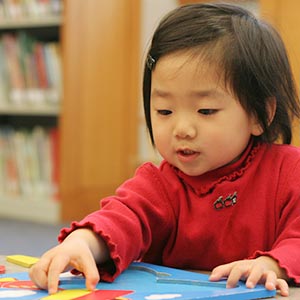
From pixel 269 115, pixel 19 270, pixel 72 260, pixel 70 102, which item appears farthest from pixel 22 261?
pixel 70 102

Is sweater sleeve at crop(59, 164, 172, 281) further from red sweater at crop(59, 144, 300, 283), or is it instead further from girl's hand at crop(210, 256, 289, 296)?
girl's hand at crop(210, 256, 289, 296)

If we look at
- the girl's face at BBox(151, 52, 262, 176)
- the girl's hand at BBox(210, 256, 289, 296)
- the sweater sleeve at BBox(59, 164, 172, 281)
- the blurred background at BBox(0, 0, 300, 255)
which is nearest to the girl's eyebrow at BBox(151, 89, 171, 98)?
the girl's face at BBox(151, 52, 262, 176)

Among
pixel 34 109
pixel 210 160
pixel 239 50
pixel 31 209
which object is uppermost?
pixel 239 50

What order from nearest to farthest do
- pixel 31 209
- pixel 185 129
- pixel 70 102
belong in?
pixel 185 129
pixel 70 102
pixel 31 209

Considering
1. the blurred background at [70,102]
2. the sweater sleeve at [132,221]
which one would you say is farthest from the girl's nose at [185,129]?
the blurred background at [70,102]

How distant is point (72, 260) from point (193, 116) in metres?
0.23

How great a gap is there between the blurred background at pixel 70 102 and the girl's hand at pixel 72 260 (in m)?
2.04

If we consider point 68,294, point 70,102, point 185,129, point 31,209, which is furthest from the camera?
point 31,209

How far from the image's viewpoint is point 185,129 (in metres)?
0.85

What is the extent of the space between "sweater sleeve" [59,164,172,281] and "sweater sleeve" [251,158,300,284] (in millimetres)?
144

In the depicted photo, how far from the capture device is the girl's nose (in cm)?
85

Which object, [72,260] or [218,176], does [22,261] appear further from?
[218,176]

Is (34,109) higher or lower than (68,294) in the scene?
lower

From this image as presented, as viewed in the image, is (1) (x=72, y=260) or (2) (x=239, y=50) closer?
(1) (x=72, y=260)
